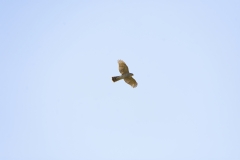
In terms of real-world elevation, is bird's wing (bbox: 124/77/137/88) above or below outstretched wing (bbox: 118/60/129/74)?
below

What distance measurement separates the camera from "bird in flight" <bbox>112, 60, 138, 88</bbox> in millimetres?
53812

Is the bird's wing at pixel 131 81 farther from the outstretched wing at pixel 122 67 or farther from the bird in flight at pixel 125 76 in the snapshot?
the outstretched wing at pixel 122 67

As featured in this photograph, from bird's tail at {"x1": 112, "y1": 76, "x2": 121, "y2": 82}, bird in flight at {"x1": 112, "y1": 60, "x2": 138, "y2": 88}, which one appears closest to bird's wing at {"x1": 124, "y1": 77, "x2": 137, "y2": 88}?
bird in flight at {"x1": 112, "y1": 60, "x2": 138, "y2": 88}

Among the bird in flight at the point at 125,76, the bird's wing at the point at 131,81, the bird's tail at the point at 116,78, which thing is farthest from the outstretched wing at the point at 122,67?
the bird's wing at the point at 131,81

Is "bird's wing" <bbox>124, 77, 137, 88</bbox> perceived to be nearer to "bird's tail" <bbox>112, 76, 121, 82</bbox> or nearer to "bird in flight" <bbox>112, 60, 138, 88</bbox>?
"bird in flight" <bbox>112, 60, 138, 88</bbox>

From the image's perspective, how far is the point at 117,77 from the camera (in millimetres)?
54062

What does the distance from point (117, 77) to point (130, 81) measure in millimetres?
1193

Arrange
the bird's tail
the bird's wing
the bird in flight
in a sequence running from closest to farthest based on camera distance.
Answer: the bird in flight
the bird's tail
the bird's wing

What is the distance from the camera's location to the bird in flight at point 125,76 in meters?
53.8

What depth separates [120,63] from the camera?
53.8m

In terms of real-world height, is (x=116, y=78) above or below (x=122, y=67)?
below

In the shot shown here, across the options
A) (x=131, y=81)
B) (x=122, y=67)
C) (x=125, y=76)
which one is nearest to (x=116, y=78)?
(x=125, y=76)

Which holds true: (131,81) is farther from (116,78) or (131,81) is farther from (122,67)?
(122,67)

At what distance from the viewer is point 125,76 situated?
178 ft
